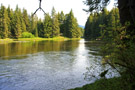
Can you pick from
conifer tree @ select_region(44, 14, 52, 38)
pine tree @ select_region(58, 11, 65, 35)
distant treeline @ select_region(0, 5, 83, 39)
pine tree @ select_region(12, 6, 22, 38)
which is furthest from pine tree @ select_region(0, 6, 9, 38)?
pine tree @ select_region(58, 11, 65, 35)

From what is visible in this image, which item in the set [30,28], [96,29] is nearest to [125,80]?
[96,29]

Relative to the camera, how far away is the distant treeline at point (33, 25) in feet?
228

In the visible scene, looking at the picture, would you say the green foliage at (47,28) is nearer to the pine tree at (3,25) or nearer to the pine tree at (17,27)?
the pine tree at (17,27)

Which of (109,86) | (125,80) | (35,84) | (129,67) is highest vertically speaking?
(129,67)

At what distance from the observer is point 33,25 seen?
91.6 m

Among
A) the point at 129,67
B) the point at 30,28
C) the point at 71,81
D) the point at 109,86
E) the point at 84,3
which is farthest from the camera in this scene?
the point at 30,28

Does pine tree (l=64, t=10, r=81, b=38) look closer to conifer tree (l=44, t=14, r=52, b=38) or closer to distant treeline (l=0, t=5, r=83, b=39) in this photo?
distant treeline (l=0, t=5, r=83, b=39)

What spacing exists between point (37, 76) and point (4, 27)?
199ft

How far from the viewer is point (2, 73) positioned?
1228 cm

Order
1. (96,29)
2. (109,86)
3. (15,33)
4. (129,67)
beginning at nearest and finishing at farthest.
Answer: (129,67) < (109,86) < (15,33) < (96,29)

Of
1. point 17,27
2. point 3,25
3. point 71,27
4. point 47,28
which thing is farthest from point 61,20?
point 3,25

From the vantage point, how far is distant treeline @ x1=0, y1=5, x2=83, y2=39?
6956 centimetres

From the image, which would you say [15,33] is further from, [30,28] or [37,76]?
[37,76]

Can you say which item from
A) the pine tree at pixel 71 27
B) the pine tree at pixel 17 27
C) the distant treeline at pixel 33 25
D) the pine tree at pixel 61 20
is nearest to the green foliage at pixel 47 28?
the distant treeline at pixel 33 25
